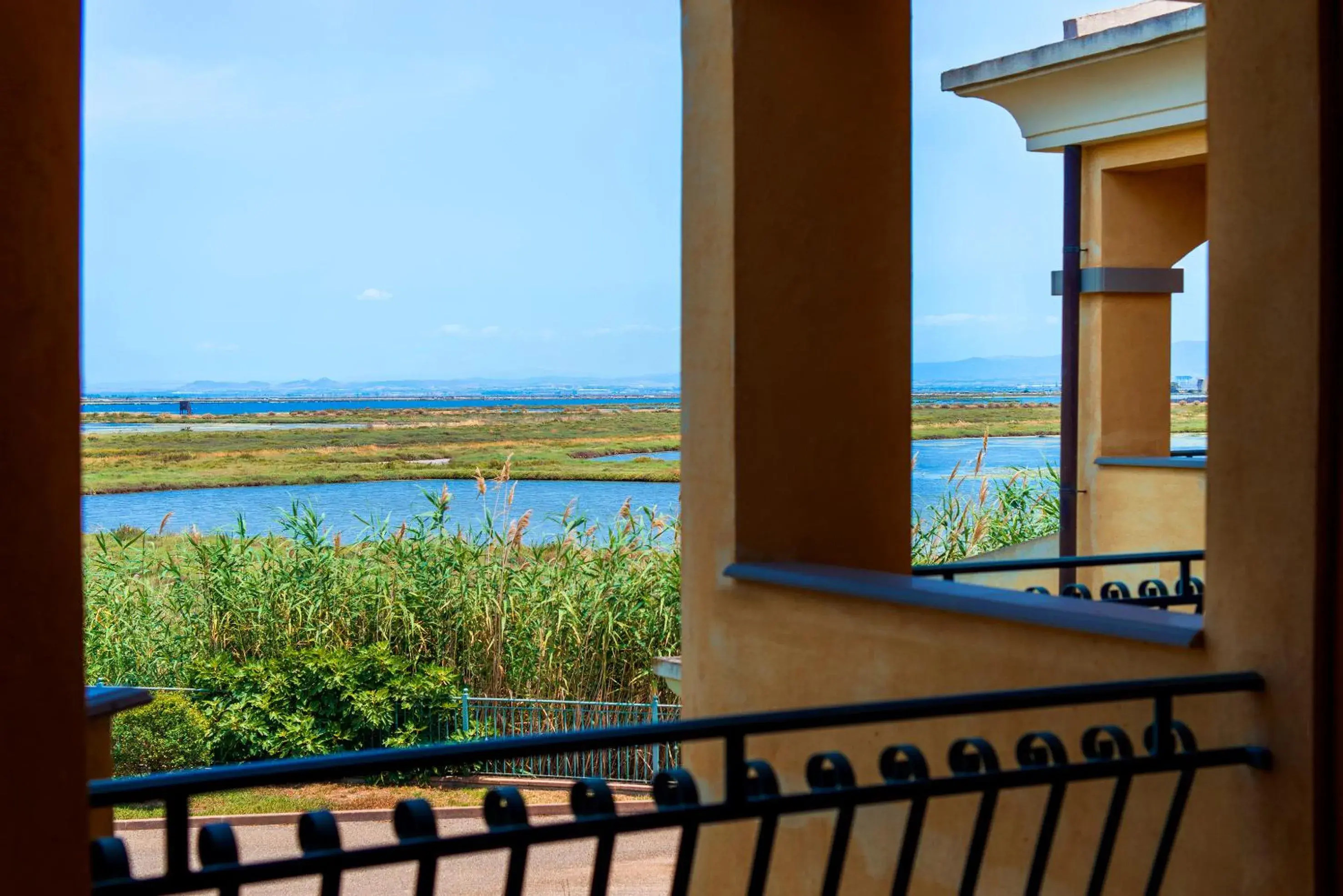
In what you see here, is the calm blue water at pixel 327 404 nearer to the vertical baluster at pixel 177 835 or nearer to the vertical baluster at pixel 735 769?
the vertical baluster at pixel 735 769

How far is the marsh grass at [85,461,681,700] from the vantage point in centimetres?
1088

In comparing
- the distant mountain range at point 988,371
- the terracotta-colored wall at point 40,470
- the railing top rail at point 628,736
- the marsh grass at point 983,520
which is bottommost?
the marsh grass at point 983,520

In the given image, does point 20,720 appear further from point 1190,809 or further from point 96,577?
point 96,577

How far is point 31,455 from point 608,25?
58.9 meters

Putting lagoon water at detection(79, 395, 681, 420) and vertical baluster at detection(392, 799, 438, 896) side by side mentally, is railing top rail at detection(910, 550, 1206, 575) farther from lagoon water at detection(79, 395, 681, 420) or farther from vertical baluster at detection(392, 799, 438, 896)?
lagoon water at detection(79, 395, 681, 420)

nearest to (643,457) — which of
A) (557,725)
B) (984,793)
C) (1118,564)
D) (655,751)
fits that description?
(557,725)

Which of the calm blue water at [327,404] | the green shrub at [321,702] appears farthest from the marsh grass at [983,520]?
the calm blue water at [327,404]

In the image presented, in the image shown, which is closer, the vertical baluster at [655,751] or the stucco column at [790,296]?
the stucco column at [790,296]

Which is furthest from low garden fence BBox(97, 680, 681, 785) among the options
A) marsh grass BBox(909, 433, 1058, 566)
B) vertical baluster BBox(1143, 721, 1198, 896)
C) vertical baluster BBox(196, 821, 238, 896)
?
vertical baluster BBox(196, 821, 238, 896)

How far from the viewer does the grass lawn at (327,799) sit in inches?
386

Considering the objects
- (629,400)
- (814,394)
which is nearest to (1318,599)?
(814,394)

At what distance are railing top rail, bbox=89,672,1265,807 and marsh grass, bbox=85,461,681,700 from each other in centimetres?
853

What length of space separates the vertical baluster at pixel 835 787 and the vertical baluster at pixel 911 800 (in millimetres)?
71

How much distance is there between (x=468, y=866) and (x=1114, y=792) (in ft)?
23.7
